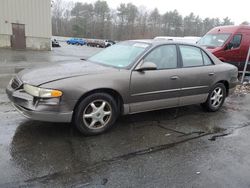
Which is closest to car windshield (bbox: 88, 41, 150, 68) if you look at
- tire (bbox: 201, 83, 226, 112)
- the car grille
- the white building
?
the car grille

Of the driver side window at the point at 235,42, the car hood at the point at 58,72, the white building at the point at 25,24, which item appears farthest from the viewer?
the white building at the point at 25,24

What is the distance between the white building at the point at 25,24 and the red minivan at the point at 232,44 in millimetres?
17356

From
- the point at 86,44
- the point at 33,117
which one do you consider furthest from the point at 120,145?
the point at 86,44

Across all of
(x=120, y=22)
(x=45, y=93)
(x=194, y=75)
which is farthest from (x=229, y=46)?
(x=120, y=22)

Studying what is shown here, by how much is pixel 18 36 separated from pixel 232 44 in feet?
61.8

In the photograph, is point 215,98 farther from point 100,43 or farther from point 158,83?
point 100,43

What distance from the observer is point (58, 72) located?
4.12 meters

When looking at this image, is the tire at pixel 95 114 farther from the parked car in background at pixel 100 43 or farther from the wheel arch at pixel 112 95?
the parked car in background at pixel 100 43

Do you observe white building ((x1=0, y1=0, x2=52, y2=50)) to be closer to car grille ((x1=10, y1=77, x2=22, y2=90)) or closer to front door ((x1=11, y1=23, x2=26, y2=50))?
front door ((x1=11, y1=23, x2=26, y2=50))

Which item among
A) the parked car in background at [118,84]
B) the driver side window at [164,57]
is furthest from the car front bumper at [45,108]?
the driver side window at [164,57]

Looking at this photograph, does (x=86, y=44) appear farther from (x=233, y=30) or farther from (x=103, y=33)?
(x=233, y=30)

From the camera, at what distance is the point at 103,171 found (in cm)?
322

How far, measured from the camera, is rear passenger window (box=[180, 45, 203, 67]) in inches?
206

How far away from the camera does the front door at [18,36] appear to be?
Result: 22750mm
